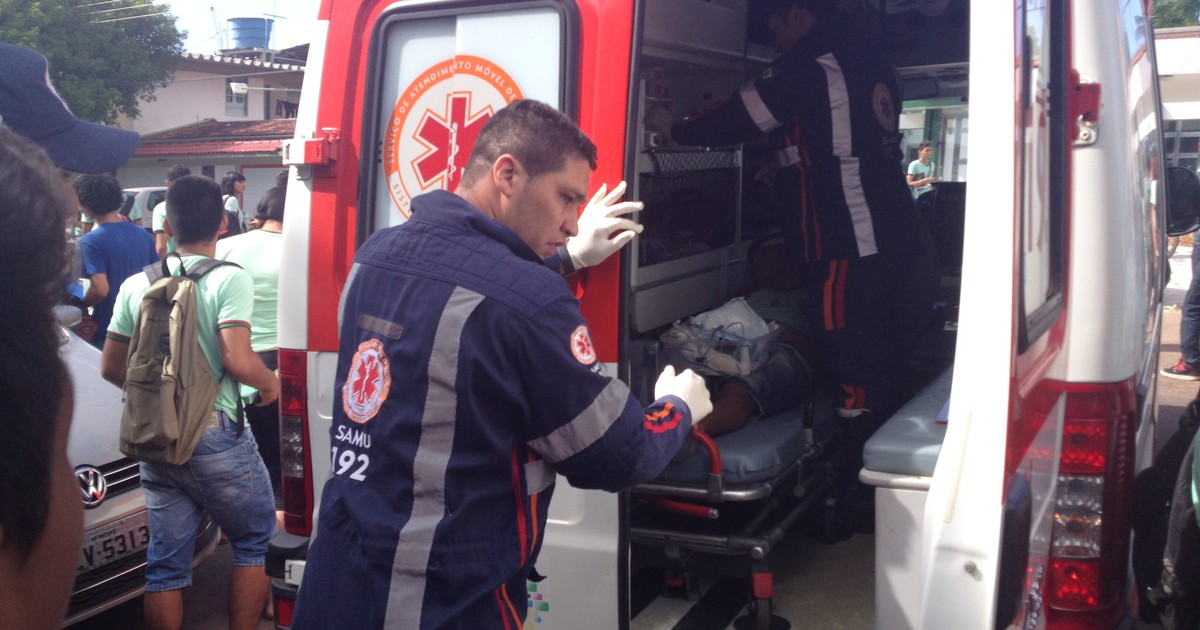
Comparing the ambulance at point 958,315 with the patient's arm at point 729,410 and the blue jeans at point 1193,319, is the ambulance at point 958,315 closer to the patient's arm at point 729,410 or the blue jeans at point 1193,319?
the patient's arm at point 729,410

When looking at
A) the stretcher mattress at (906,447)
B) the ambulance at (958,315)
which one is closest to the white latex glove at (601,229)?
the ambulance at (958,315)

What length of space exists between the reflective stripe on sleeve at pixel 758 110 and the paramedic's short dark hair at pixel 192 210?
2.00 m

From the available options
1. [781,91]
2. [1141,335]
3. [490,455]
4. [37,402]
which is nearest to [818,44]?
[781,91]

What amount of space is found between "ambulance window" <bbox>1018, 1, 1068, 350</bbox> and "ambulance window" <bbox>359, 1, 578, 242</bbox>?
1038mm

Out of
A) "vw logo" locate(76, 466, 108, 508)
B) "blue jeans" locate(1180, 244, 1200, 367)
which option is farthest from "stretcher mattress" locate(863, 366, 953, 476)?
"blue jeans" locate(1180, 244, 1200, 367)

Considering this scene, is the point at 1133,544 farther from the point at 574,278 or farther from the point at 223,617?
the point at 223,617

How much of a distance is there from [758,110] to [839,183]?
0.39 meters

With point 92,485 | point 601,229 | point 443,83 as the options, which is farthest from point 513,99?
point 92,485

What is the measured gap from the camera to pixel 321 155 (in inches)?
108

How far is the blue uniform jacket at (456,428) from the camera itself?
174 cm

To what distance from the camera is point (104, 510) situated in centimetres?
411

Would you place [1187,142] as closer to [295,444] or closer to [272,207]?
[272,207]

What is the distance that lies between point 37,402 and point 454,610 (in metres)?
0.80

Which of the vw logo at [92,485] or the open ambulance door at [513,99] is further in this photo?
the vw logo at [92,485]
